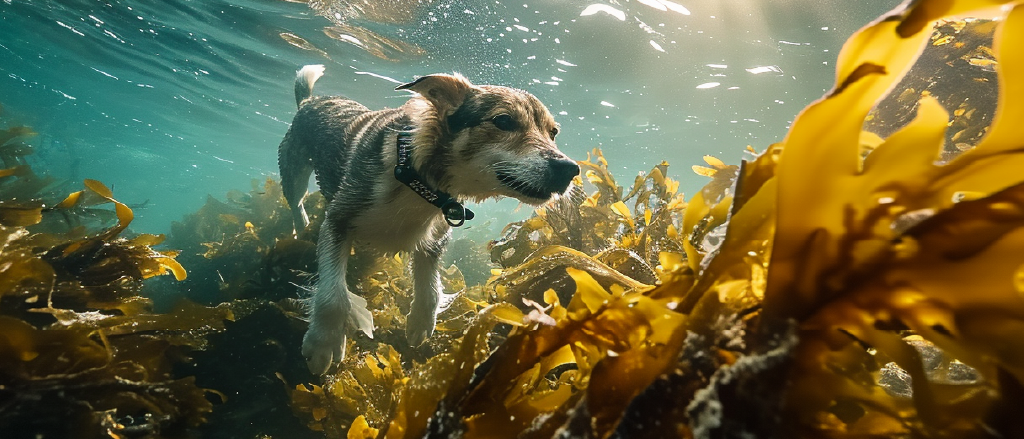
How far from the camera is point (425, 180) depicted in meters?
2.85

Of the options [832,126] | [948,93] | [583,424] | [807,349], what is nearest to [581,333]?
[583,424]

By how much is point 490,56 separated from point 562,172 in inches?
452

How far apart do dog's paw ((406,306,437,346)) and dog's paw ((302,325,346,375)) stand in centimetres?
55

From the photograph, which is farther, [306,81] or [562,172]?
[306,81]

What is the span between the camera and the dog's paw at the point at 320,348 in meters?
2.75

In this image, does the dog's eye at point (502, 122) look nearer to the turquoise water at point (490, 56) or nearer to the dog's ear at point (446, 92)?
the dog's ear at point (446, 92)

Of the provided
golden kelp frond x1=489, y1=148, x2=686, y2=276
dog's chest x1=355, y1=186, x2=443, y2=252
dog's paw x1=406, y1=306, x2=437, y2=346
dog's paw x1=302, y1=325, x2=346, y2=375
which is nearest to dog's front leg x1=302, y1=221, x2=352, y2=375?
dog's paw x1=302, y1=325, x2=346, y2=375

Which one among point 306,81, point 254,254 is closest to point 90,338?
point 254,254

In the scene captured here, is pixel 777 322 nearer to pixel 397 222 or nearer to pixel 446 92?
pixel 446 92

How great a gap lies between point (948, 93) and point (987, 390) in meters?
3.81

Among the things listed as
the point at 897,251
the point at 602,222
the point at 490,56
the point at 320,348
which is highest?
the point at 490,56

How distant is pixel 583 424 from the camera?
813mm

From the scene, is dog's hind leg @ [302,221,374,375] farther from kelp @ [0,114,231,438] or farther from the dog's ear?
the dog's ear

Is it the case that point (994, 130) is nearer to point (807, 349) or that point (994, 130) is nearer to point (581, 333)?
point (807, 349)
